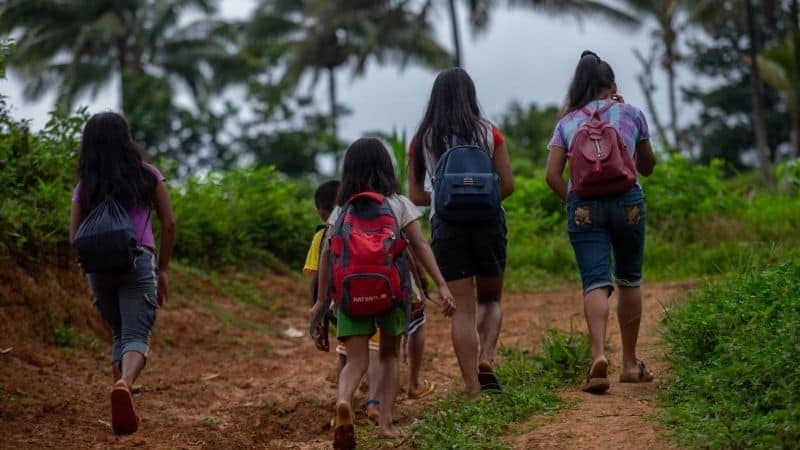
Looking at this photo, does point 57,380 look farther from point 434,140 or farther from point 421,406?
point 434,140

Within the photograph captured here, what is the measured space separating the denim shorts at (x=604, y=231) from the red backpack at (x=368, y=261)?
1.01 meters

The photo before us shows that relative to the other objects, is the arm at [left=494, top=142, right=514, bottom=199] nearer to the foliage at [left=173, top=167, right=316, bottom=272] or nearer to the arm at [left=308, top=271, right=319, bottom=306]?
the arm at [left=308, top=271, right=319, bottom=306]

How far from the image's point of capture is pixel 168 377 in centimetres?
750

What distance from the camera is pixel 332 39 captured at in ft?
114

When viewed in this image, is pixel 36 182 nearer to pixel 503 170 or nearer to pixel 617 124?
pixel 503 170

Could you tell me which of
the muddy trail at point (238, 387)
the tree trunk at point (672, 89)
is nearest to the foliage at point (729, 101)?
the tree trunk at point (672, 89)

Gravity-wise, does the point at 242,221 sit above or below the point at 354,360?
above

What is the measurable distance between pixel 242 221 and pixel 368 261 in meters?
7.60

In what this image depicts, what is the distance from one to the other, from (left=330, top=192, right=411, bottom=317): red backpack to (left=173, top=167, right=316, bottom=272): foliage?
654cm

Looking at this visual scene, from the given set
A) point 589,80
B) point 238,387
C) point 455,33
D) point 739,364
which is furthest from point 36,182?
point 455,33

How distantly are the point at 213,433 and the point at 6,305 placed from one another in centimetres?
257

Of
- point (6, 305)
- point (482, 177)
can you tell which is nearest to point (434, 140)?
point (482, 177)

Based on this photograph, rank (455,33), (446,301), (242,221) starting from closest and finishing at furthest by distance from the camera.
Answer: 1. (446,301)
2. (242,221)
3. (455,33)

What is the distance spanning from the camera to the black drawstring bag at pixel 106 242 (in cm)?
515
